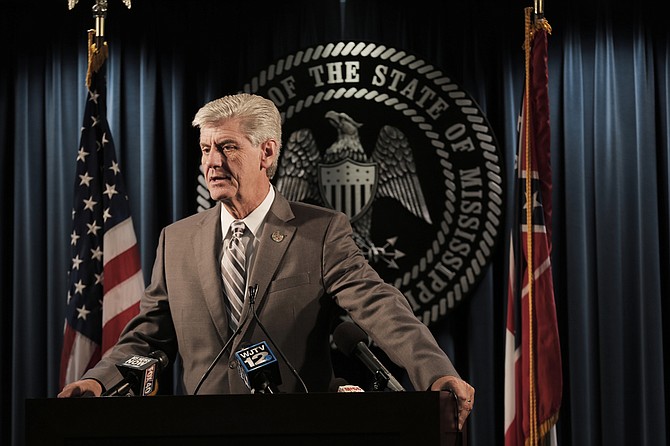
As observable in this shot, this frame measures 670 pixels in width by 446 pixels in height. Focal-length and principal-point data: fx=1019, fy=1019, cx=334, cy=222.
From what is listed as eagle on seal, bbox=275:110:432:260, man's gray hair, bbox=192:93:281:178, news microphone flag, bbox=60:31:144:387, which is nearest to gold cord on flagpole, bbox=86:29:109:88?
news microphone flag, bbox=60:31:144:387

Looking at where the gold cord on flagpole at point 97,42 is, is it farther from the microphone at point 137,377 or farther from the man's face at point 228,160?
the microphone at point 137,377

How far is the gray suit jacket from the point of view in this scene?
9.39ft

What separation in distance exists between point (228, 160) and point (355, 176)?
80.8 inches

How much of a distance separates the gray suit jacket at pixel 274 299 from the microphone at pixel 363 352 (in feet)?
0.36

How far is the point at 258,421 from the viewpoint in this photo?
2162mm

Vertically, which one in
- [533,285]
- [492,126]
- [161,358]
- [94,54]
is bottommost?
[161,358]

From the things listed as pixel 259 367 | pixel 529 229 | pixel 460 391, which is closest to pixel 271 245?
pixel 259 367

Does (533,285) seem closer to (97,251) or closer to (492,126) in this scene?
(492,126)

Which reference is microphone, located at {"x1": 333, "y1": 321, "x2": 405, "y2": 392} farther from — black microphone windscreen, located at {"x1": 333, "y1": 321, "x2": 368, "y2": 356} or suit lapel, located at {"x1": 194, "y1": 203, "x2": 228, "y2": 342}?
suit lapel, located at {"x1": 194, "y1": 203, "x2": 228, "y2": 342}

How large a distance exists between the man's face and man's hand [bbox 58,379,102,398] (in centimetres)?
66

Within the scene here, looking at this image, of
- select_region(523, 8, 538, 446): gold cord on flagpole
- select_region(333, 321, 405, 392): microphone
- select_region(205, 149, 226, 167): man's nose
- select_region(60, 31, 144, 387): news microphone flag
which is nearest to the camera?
select_region(333, 321, 405, 392): microphone

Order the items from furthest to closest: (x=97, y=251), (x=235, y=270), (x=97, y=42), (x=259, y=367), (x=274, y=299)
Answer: (x=97, y=251), (x=97, y=42), (x=235, y=270), (x=274, y=299), (x=259, y=367)

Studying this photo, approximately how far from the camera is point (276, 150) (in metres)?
3.08

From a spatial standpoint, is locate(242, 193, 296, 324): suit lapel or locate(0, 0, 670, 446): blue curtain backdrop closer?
locate(242, 193, 296, 324): suit lapel
